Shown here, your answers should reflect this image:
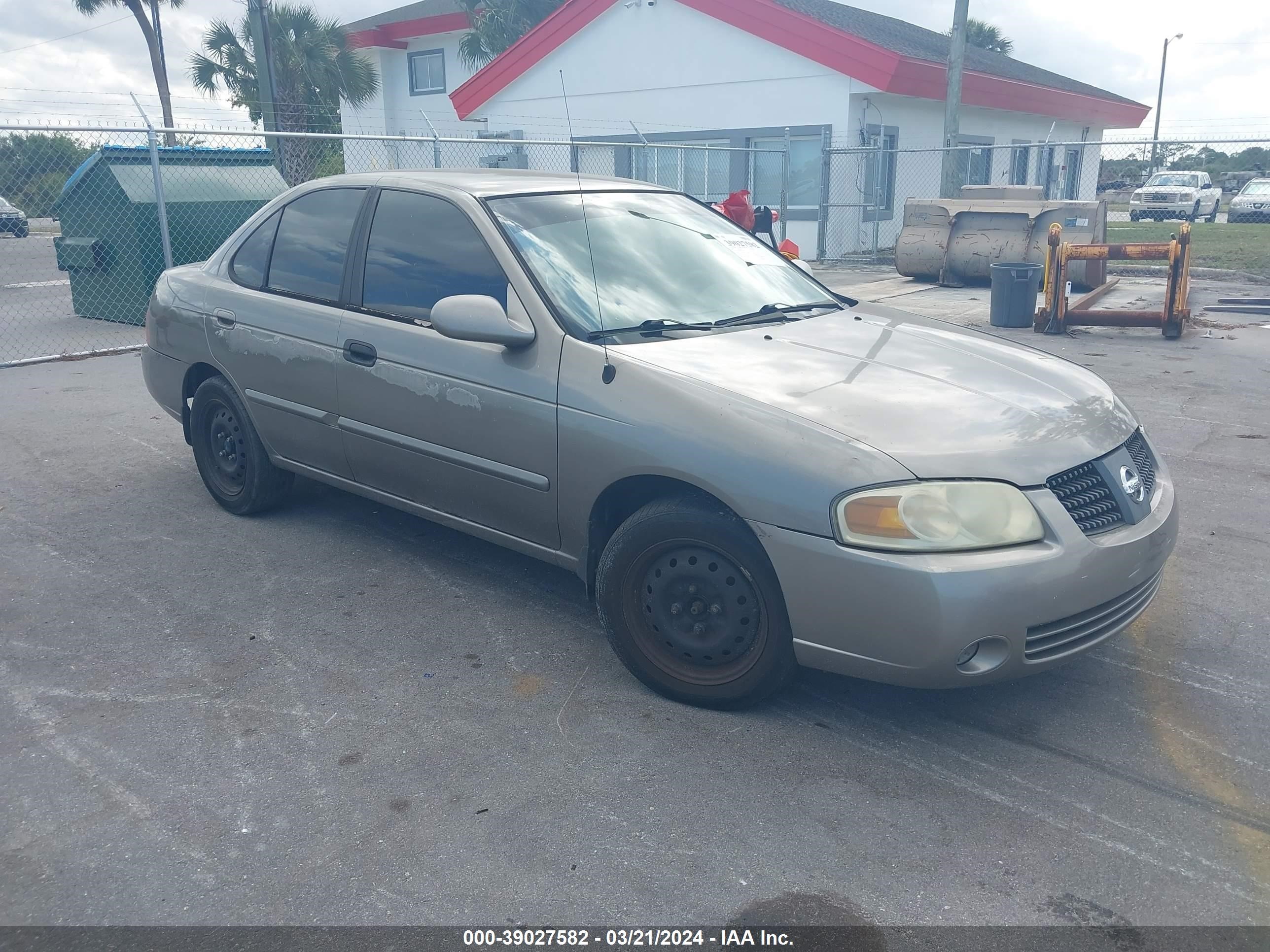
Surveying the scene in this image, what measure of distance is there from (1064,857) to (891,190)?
20.5m

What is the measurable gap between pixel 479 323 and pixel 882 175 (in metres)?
19.2

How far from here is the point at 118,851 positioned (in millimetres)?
2820

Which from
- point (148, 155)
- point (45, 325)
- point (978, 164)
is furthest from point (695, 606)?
point (978, 164)

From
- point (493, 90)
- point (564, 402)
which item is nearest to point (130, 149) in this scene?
point (564, 402)

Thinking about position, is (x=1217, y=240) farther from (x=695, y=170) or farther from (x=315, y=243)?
(x=315, y=243)

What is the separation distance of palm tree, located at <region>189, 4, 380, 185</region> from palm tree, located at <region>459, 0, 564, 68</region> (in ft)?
9.81

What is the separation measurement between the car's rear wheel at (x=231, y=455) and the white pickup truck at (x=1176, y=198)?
29354mm

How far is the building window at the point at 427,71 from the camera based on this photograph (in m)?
32.8

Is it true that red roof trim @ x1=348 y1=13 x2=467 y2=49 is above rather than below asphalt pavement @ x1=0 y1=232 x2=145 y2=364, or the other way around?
above

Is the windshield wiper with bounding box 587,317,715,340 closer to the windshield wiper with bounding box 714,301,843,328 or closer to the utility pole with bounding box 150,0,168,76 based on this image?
the windshield wiper with bounding box 714,301,843,328

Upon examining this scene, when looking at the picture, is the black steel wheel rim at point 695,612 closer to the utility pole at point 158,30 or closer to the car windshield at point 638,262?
the car windshield at point 638,262

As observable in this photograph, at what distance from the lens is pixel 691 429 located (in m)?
3.36

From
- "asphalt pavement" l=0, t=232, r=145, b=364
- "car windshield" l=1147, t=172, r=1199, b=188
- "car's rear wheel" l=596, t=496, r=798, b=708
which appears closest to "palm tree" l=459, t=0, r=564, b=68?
"asphalt pavement" l=0, t=232, r=145, b=364

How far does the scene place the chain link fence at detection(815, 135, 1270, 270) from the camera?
18.3 meters
